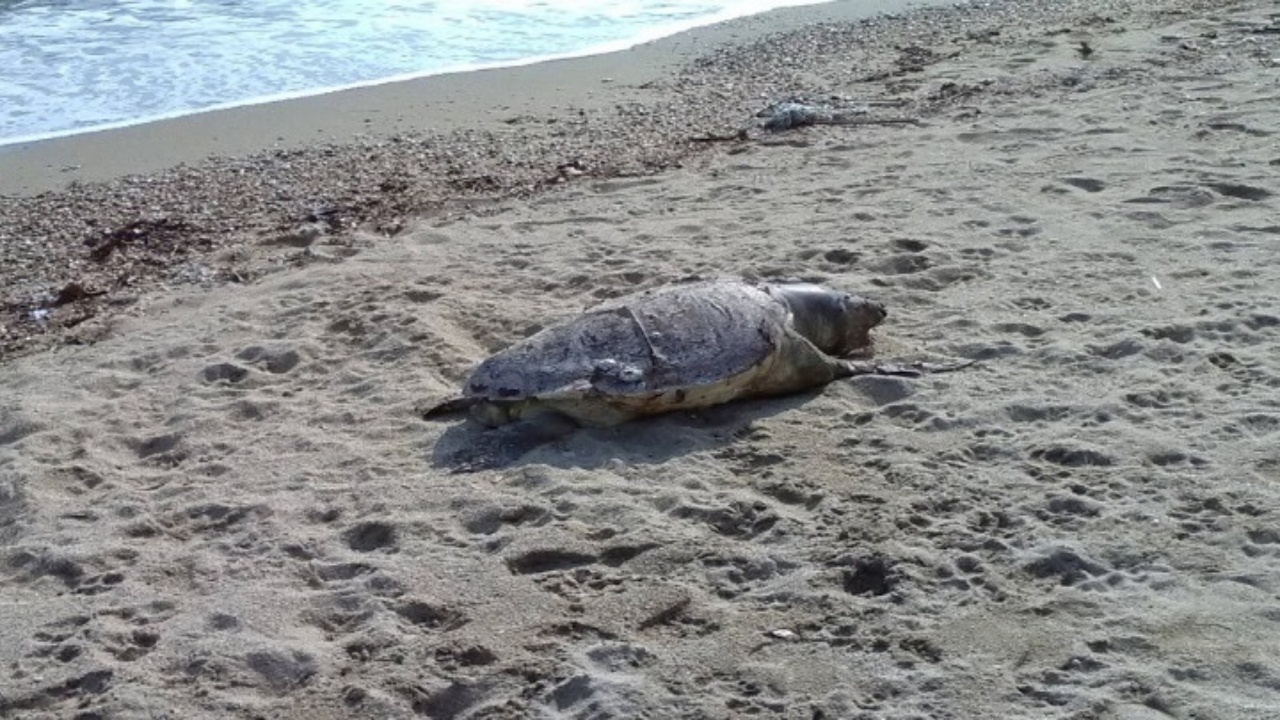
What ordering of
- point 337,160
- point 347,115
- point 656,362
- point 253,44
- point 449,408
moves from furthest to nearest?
1. point 253,44
2. point 347,115
3. point 337,160
4. point 449,408
5. point 656,362

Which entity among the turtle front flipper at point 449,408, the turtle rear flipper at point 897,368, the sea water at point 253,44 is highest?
the turtle rear flipper at point 897,368

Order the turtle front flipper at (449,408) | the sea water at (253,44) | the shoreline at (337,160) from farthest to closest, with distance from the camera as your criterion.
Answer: the sea water at (253,44) → the shoreline at (337,160) → the turtle front flipper at (449,408)

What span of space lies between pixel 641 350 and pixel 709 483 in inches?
19.7

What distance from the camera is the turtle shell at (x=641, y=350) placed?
404 centimetres

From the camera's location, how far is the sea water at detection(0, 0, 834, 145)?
27.8 feet

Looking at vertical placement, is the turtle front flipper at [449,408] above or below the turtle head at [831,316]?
below

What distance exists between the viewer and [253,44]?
971cm

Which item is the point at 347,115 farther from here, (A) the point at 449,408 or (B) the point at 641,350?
(B) the point at 641,350

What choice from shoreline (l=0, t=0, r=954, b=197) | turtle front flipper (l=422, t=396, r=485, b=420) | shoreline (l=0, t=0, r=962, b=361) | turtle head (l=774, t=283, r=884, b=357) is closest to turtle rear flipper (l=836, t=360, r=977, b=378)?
turtle head (l=774, t=283, r=884, b=357)

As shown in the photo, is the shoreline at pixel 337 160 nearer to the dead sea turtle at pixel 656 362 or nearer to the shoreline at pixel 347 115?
the shoreline at pixel 347 115

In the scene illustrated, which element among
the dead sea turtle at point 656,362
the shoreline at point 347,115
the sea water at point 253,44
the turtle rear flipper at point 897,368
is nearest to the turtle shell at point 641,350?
the dead sea turtle at point 656,362

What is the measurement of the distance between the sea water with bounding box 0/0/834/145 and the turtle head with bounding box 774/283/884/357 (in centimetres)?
A: 486

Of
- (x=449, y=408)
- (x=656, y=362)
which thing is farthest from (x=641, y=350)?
(x=449, y=408)

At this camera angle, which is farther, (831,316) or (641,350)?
(831,316)
